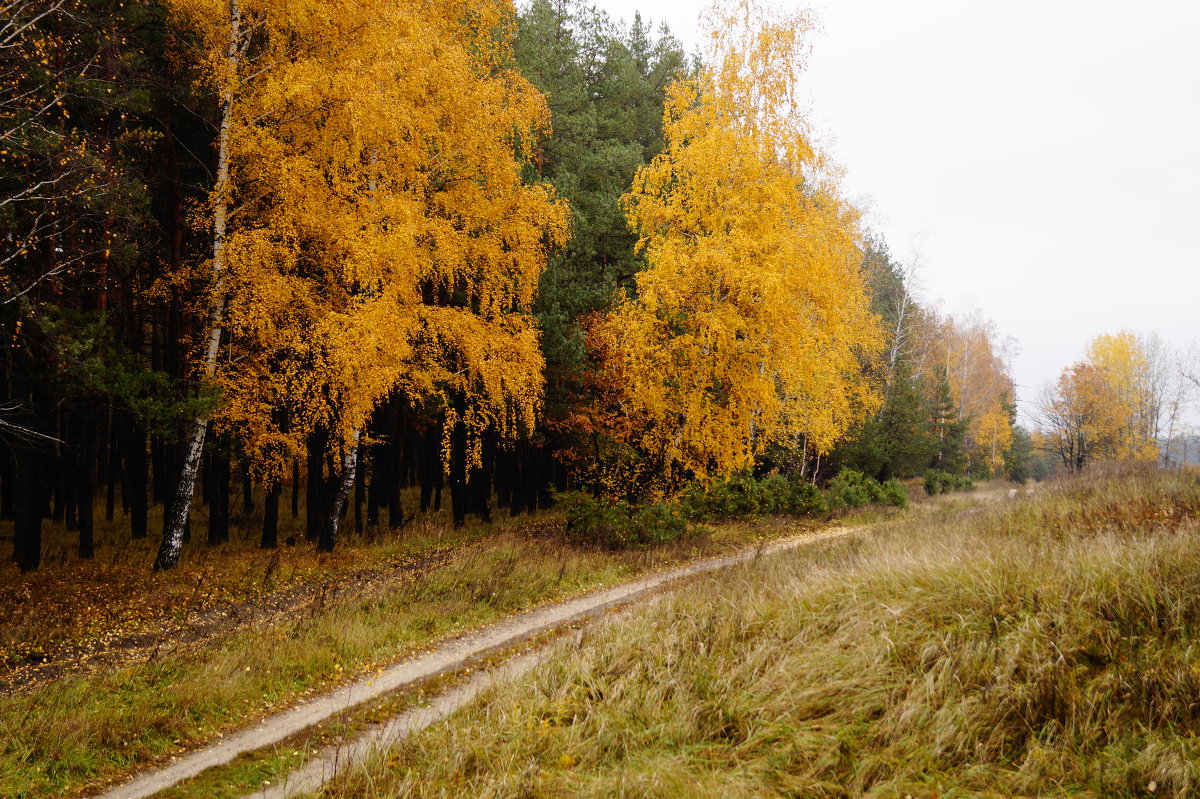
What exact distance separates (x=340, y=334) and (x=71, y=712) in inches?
256

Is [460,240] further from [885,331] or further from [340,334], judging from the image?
[885,331]

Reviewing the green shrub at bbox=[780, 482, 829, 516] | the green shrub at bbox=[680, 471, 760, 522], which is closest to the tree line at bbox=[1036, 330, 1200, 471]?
the green shrub at bbox=[780, 482, 829, 516]

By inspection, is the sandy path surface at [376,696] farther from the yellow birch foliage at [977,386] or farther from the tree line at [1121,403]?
the tree line at [1121,403]

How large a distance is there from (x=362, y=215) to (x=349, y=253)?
82 cm

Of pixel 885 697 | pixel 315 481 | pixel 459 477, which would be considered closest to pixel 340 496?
pixel 315 481

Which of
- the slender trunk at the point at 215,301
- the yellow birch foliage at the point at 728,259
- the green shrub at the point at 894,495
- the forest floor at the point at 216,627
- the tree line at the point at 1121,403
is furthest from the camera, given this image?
the tree line at the point at 1121,403

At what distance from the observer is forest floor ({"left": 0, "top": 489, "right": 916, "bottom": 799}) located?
5684mm

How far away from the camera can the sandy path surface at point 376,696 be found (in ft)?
17.1

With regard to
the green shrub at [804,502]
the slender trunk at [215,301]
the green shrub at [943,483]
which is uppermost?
the slender trunk at [215,301]

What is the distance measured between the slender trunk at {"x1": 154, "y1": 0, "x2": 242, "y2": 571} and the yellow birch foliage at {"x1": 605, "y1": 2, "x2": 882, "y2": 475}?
7615 millimetres

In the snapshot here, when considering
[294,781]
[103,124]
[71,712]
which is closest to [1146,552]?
[294,781]

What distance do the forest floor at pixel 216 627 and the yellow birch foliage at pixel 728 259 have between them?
11.2ft

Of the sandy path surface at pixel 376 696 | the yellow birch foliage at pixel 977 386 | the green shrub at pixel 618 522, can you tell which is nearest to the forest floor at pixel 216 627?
the sandy path surface at pixel 376 696

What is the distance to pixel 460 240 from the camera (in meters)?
13.0
